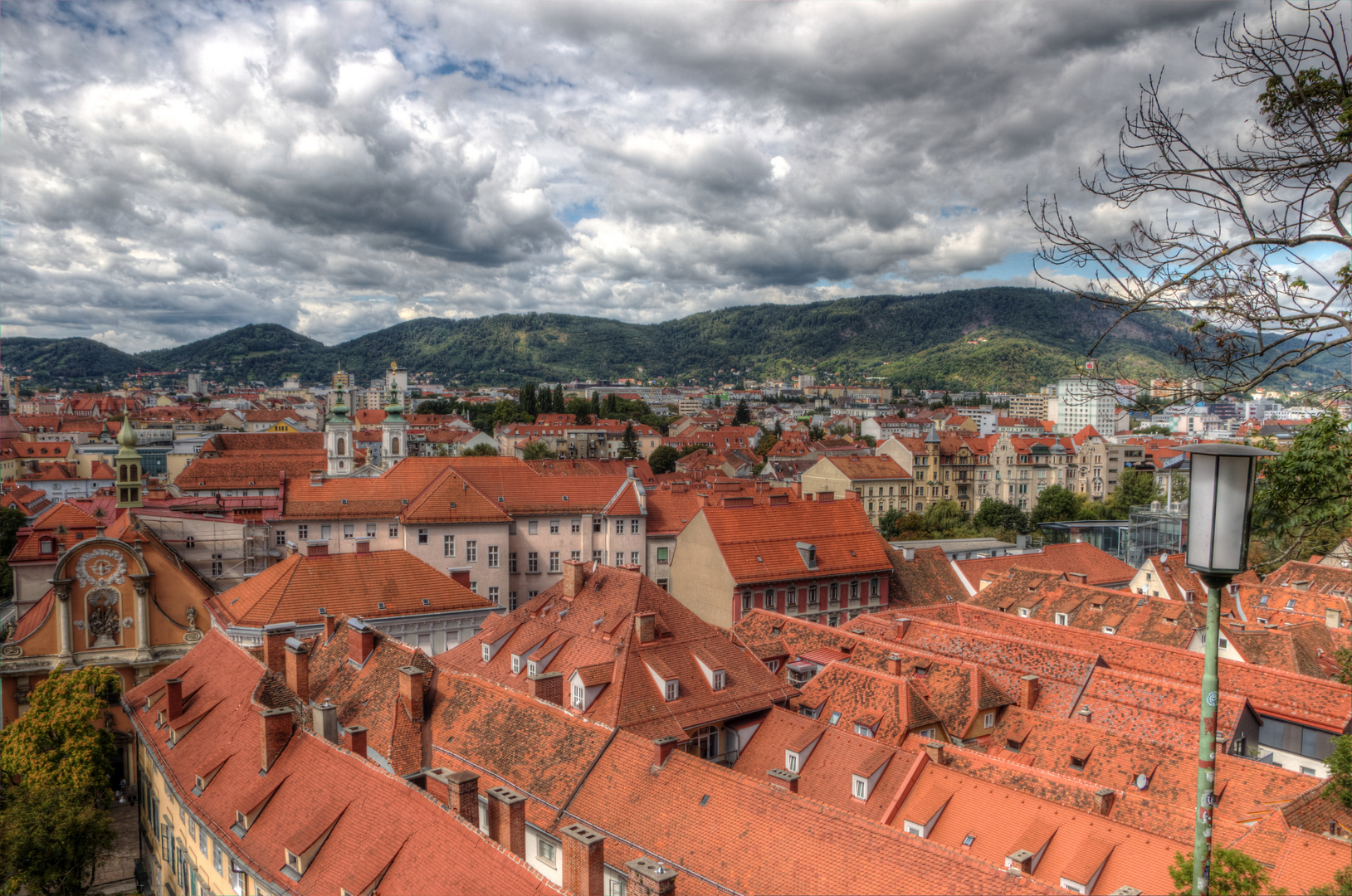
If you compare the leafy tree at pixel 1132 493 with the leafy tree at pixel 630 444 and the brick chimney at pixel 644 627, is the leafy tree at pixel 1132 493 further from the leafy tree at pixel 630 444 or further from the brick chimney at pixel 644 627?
the leafy tree at pixel 630 444

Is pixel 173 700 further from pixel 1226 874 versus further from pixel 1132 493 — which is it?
pixel 1132 493

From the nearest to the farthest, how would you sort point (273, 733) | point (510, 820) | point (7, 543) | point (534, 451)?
point (510, 820) < point (273, 733) < point (7, 543) < point (534, 451)

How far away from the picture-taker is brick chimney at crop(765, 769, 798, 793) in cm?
2544

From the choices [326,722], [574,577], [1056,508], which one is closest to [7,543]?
[574,577]

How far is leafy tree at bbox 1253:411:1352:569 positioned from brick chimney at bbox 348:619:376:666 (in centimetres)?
3137

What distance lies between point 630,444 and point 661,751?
154721mm

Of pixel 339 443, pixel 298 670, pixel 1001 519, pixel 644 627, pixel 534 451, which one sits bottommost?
pixel 1001 519

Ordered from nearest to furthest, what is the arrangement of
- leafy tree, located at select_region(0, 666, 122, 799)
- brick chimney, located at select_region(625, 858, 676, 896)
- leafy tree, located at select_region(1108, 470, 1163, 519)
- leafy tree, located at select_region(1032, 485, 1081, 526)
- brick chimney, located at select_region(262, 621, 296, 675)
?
brick chimney, located at select_region(625, 858, 676, 896), leafy tree, located at select_region(0, 666, 122, 799), brick chimney, located at select_region(262, 621, 296, 675), leafy tree, located at select_region(1032, 485, 1081, 526), leafy tree, located at select_region(1108, 470, 1163, 519)

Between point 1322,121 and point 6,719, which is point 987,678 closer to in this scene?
point 1322,121

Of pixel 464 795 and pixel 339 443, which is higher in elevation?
pixel 339 443

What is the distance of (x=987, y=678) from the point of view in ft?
116

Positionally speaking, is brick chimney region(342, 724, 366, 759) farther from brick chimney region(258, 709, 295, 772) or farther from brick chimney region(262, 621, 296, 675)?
brick chimney region(262, 621, 296, 675)

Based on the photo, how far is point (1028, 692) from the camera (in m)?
34.5

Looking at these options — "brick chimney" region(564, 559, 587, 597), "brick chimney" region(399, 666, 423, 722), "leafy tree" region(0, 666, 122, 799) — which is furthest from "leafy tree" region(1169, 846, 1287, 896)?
"leafy tree" region(0, 666, 122, 799)
